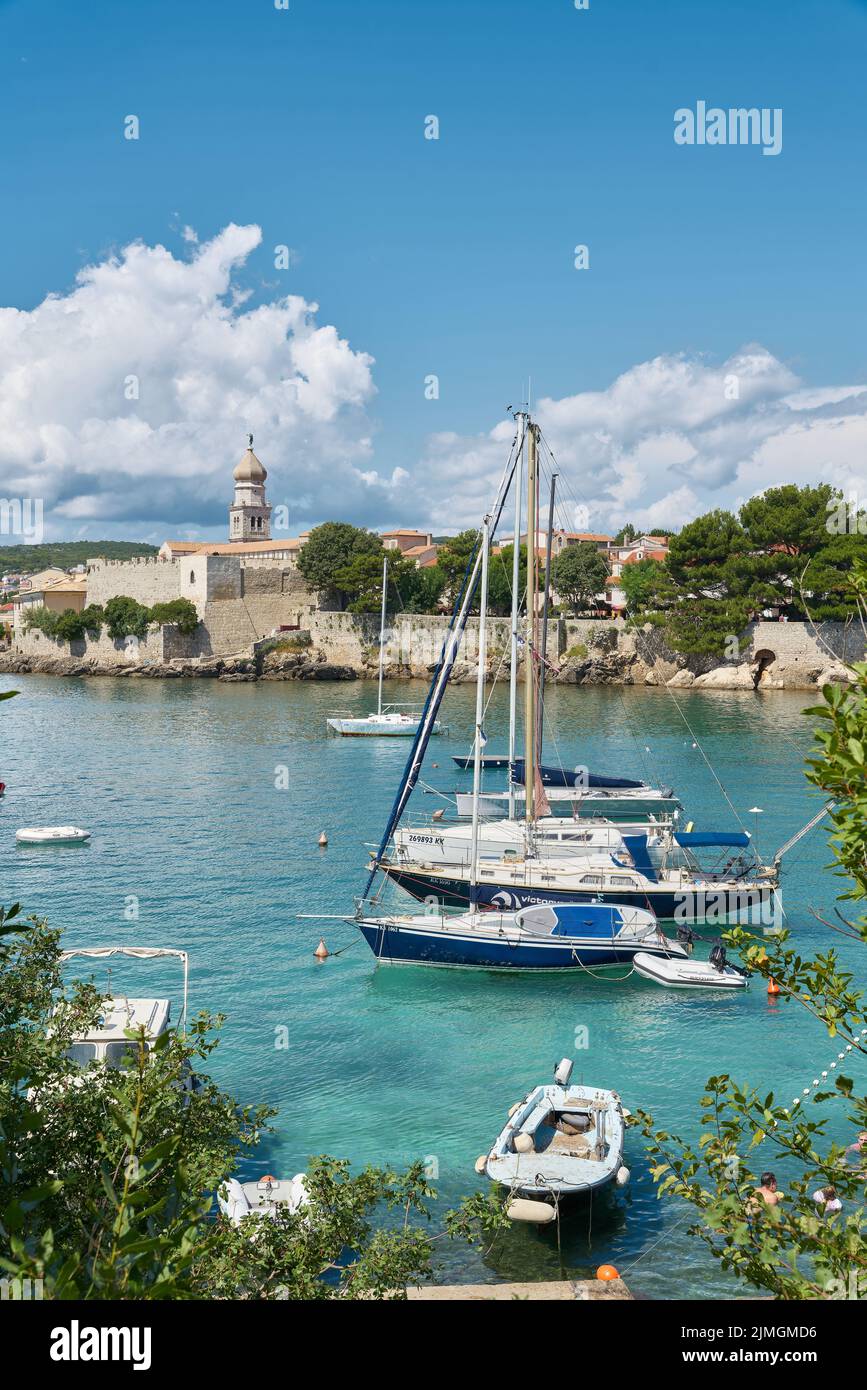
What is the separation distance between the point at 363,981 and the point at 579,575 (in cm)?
5974

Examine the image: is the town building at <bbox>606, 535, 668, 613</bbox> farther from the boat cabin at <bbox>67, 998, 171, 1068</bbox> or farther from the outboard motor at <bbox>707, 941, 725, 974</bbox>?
the boat cabin at <bbox>67, 998, 171, 1068</bbox>

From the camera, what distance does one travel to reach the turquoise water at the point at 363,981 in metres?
11.8

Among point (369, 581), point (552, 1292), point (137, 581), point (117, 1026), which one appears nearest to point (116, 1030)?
point (117, 1026)

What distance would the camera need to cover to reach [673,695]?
60.2 meters

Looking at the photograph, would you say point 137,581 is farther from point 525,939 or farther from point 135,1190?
point 135,1190

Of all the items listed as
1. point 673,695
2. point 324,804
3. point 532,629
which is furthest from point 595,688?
point 532,629

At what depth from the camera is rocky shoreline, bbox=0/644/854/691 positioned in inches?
2463

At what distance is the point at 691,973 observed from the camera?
16.8 m

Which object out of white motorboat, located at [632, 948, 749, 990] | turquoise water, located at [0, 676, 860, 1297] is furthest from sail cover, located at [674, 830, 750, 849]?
white motorboat, located at [632, 948, 749, 990]

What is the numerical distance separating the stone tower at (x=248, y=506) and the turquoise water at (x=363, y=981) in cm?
6295

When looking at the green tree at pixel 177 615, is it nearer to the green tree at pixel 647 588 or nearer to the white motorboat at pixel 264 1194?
the green tree at pixel 647 588

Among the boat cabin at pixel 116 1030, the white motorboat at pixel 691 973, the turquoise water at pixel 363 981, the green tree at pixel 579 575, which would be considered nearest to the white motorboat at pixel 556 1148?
the turquoise water at pixel 363 981

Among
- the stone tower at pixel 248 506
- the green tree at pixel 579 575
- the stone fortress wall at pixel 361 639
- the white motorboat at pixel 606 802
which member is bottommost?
the white motorboat at pixel 606 802

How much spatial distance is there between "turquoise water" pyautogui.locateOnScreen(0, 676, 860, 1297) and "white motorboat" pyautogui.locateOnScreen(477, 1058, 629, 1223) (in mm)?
415
